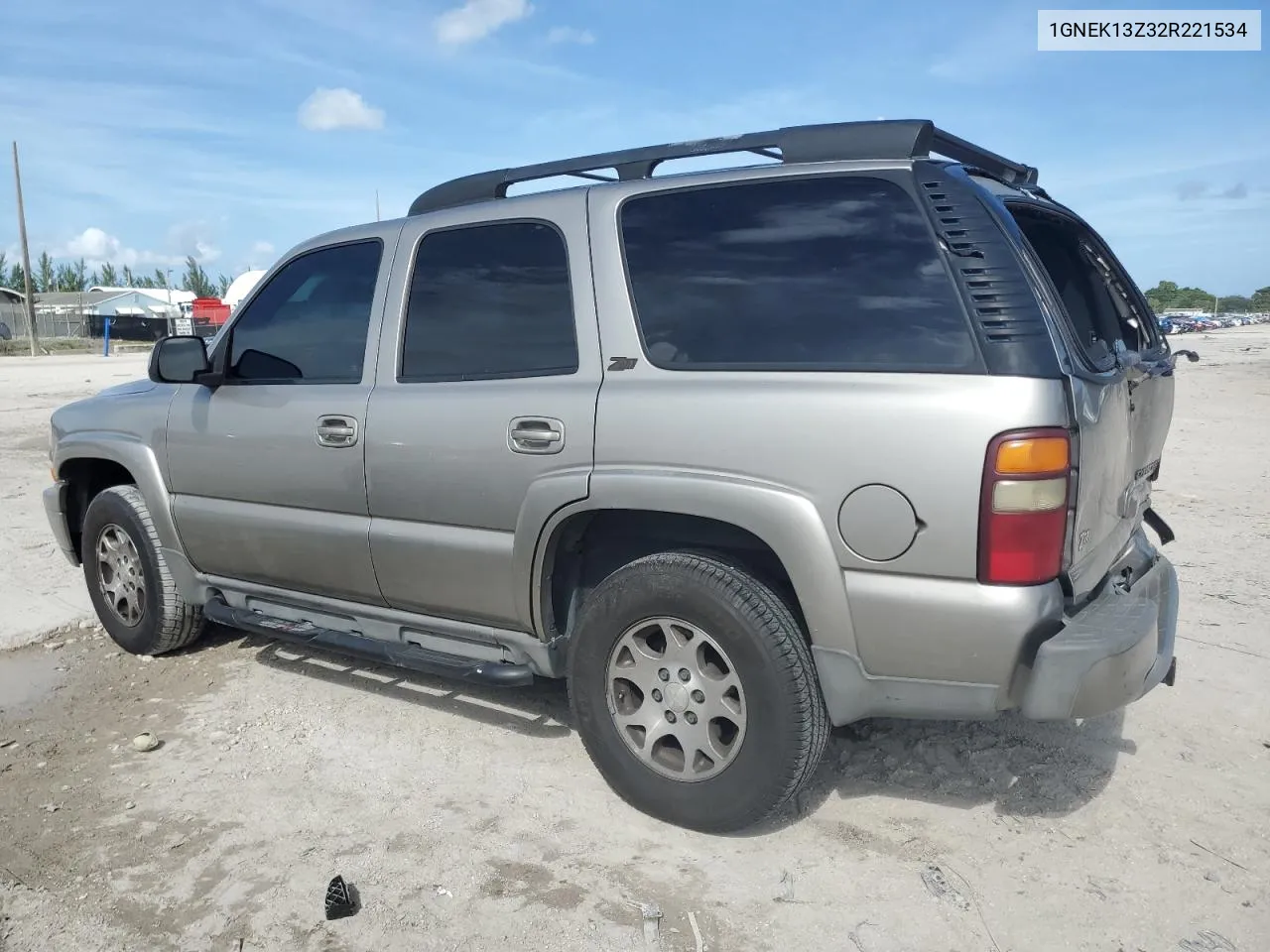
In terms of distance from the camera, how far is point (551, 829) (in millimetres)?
3273

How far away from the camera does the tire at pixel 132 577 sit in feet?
15.7

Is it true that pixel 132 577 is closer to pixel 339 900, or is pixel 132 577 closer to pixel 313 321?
pixel 313 321

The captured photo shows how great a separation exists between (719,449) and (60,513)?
3.85 meters

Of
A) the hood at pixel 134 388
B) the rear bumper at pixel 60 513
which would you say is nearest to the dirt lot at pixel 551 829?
the rear bumper at pixel 60 513

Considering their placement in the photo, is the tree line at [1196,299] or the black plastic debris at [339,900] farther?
the tree line at [1196,299]

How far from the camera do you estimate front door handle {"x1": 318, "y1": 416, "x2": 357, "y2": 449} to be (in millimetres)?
3846

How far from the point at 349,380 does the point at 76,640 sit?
2.51 m

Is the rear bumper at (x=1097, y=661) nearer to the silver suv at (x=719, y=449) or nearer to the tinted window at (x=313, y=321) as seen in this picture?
the silver suv at (x=719, y=449)

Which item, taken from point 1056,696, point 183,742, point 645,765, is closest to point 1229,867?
point 1056,696

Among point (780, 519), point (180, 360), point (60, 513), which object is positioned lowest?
point (60, 513)

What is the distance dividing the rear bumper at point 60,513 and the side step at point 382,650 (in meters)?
1.16

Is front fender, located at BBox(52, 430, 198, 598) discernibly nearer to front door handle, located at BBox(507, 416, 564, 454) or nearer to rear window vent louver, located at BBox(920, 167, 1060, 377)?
front door handle, located at BBox(507, 416, 564, 454)

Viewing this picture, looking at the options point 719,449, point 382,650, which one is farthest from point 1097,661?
point 382,650

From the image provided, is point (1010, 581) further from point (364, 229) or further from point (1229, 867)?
point (364, 229)
